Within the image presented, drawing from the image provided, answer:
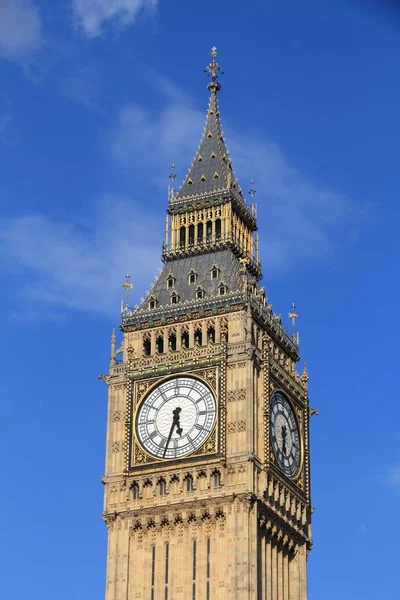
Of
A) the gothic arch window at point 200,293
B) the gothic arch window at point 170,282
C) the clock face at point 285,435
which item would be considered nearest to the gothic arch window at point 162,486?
the clock face at point 285,435

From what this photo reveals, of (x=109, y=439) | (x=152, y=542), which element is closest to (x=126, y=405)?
(x=109, y=439)

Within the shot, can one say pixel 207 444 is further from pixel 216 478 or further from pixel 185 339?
pixel 185 339

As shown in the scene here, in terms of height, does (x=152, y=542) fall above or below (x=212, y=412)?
below

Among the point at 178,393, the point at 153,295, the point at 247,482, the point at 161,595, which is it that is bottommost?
the point at 161,595

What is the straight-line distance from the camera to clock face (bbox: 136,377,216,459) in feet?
290

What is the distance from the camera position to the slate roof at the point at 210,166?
99438mm

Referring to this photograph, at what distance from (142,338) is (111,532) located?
1132 cm

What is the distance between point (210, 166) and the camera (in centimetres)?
10081

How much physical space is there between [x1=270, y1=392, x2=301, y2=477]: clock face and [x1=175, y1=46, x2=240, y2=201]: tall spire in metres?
14.1

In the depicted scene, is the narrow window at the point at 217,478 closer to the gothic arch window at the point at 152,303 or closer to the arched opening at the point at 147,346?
the arched opening at the point at 147,346

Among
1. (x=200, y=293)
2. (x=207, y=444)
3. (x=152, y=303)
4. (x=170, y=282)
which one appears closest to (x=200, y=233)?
(x=170, y=282)

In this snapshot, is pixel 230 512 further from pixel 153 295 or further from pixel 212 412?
pixel 153 295

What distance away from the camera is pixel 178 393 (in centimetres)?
9000

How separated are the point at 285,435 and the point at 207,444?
562cm
